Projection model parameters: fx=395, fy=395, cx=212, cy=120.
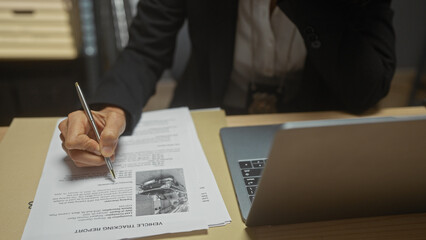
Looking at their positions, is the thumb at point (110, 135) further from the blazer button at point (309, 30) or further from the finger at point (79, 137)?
the blazer button at point (309, 30)

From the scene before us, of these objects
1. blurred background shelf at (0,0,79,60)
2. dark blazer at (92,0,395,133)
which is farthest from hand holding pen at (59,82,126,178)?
blurred background shelf at (0,0,79,60)

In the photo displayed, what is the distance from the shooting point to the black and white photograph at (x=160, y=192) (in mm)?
563

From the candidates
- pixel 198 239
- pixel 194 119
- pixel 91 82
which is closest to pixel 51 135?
pixel 194 119

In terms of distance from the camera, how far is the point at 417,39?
1.83 metres

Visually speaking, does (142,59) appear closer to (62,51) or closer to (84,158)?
(84,158)

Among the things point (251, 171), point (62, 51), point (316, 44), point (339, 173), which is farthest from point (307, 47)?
point (62, 51)

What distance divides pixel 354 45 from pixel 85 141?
2.11 ft

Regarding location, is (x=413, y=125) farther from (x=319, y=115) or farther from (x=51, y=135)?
(x=51, y=135)

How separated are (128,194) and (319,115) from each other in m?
0.46

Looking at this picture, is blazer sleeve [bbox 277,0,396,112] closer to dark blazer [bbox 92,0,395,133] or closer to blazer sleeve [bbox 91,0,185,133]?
dark blazer [bbox 92,0,395,133]

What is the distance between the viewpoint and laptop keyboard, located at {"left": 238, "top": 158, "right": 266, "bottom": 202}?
2.02 ft

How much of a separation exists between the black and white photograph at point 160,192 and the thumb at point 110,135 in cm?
6

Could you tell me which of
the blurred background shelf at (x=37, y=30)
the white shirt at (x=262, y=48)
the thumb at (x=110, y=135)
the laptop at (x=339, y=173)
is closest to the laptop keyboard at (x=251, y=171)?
the laptop at (x=339, y=173)

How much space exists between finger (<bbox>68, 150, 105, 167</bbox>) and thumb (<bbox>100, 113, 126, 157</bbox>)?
1 centimetres
